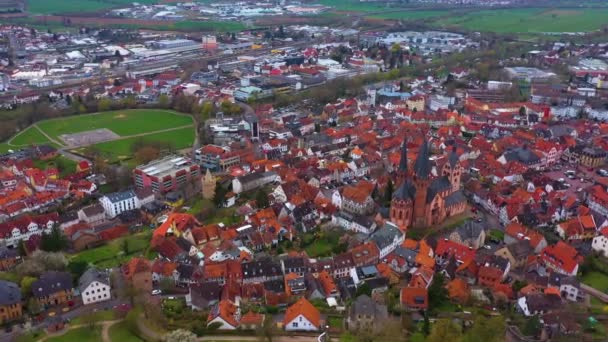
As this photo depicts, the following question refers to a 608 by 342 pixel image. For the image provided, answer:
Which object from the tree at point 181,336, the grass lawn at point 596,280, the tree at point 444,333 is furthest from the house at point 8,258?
the grass lawn at point 596,280

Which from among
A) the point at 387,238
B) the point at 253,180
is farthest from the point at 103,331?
the point at 253,180

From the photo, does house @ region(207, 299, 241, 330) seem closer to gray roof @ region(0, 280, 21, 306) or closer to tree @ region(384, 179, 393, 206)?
gray roof @ region(0, 280, 21, 306)

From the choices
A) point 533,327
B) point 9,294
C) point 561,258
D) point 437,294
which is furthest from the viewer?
point 561,258

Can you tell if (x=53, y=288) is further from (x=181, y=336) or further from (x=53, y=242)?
(x=181, y=336)

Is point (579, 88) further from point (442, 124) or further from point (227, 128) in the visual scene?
point (227, 128)

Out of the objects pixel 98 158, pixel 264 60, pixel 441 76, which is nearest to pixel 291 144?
pixel 98 158
